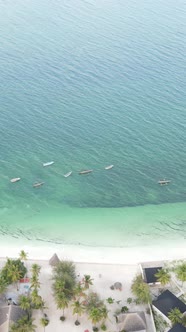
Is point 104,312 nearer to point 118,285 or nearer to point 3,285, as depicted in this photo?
point 118,285

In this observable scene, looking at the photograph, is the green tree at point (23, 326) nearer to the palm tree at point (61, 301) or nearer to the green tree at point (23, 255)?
the palm tree at point (61, 301)

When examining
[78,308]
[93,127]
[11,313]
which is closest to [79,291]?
[78,308]

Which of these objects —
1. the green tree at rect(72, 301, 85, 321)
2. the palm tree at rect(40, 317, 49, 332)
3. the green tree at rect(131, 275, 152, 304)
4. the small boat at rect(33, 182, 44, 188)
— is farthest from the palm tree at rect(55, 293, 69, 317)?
the small boat at rect(33, 182, 44, 188)

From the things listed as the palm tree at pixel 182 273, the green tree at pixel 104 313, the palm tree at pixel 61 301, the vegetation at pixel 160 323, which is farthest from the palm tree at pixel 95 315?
the palm tree at pixel 182 273

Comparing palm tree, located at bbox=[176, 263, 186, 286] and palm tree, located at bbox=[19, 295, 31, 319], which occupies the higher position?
palm tree, located at bbox=[176, 263, 186, 286]

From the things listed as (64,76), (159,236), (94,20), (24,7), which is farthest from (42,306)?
(24,7)

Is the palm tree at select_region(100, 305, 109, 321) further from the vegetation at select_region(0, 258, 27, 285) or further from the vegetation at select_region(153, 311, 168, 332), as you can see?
the vegetation at select_region(0, 258, 27, 285)
